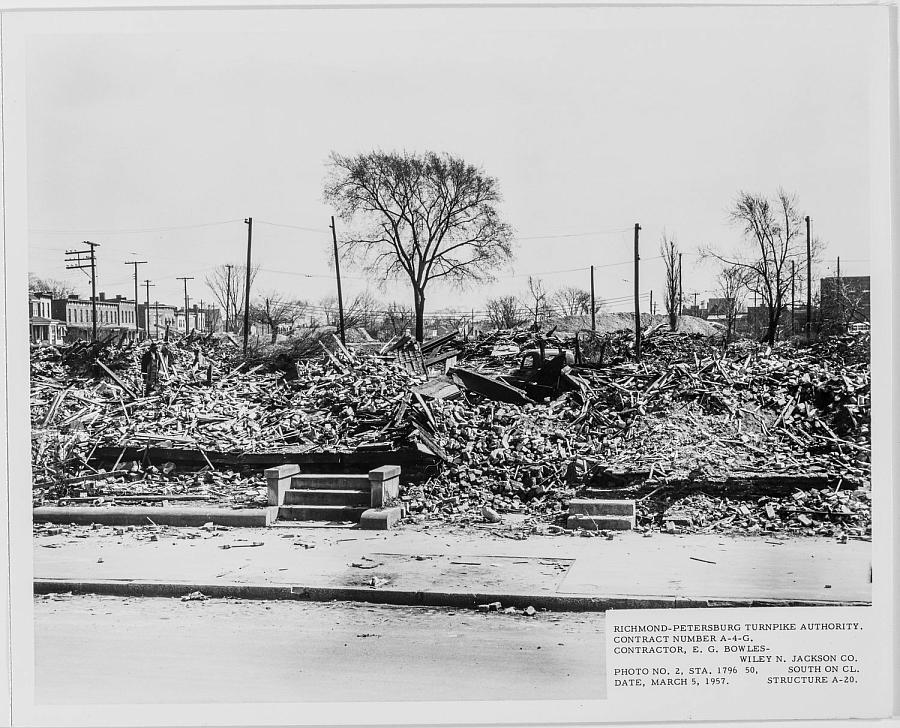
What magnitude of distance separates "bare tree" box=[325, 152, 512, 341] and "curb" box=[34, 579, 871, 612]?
4.81m

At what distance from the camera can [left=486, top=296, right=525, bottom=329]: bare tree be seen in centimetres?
1160

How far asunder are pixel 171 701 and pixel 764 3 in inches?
367

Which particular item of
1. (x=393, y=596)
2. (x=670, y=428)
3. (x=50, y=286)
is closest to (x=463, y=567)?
(x=393, y=596)

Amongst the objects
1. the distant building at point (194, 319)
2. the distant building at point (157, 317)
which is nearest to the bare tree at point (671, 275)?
the distant building at point (194, 319)

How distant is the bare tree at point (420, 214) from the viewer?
33.7 ft

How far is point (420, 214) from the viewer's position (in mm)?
11688

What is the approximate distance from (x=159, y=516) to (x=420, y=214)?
5.54 metres

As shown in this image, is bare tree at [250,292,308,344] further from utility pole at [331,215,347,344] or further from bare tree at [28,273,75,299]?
bare tree at [28,273,75,299]

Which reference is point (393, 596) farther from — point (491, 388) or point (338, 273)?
point (491, 388)
